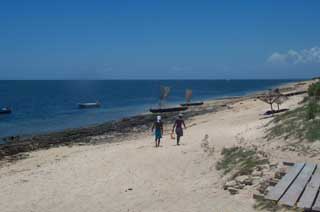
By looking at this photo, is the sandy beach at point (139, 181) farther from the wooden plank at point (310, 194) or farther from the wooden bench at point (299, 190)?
the wooden plank at point (310, 194)

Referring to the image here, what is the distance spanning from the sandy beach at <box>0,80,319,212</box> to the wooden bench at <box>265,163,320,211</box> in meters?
0.75

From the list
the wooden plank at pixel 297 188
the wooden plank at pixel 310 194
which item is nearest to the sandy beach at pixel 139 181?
the wooden plank at pixel 297 188

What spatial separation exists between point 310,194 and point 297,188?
0.42 m

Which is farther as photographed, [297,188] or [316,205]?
[297,188]

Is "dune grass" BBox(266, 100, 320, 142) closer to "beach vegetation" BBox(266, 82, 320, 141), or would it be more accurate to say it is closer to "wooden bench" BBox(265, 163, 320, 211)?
"beach vegetation" BBox(266, 82, 320, 141)

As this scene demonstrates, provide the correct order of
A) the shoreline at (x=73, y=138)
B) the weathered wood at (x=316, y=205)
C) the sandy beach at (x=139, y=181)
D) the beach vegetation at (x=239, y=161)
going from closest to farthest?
the weathered wood at (x=316, y=205) < the sandy beach at (x=139, y=181) < the beach vegetation at (x=239, y=161) < the shoreline at (x=73, y=138)

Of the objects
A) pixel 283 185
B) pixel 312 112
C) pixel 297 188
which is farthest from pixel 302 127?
pixel 297 188

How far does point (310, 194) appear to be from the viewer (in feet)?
26.5

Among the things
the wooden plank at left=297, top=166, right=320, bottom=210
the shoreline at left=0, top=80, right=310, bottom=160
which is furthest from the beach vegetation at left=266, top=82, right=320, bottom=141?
the shoreline at left=0, top=80, right=310, bottom=160

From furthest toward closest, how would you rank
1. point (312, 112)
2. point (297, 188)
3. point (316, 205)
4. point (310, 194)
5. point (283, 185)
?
point (312, 112) < point (283, 185) < point (297, 188) < point (310, 194) < point (316, 205)

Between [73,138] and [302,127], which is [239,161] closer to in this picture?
[302,127]

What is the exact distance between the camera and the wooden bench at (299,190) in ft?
25.3

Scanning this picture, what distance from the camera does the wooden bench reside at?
7.72 m

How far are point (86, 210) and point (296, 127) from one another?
9104 millimetres
